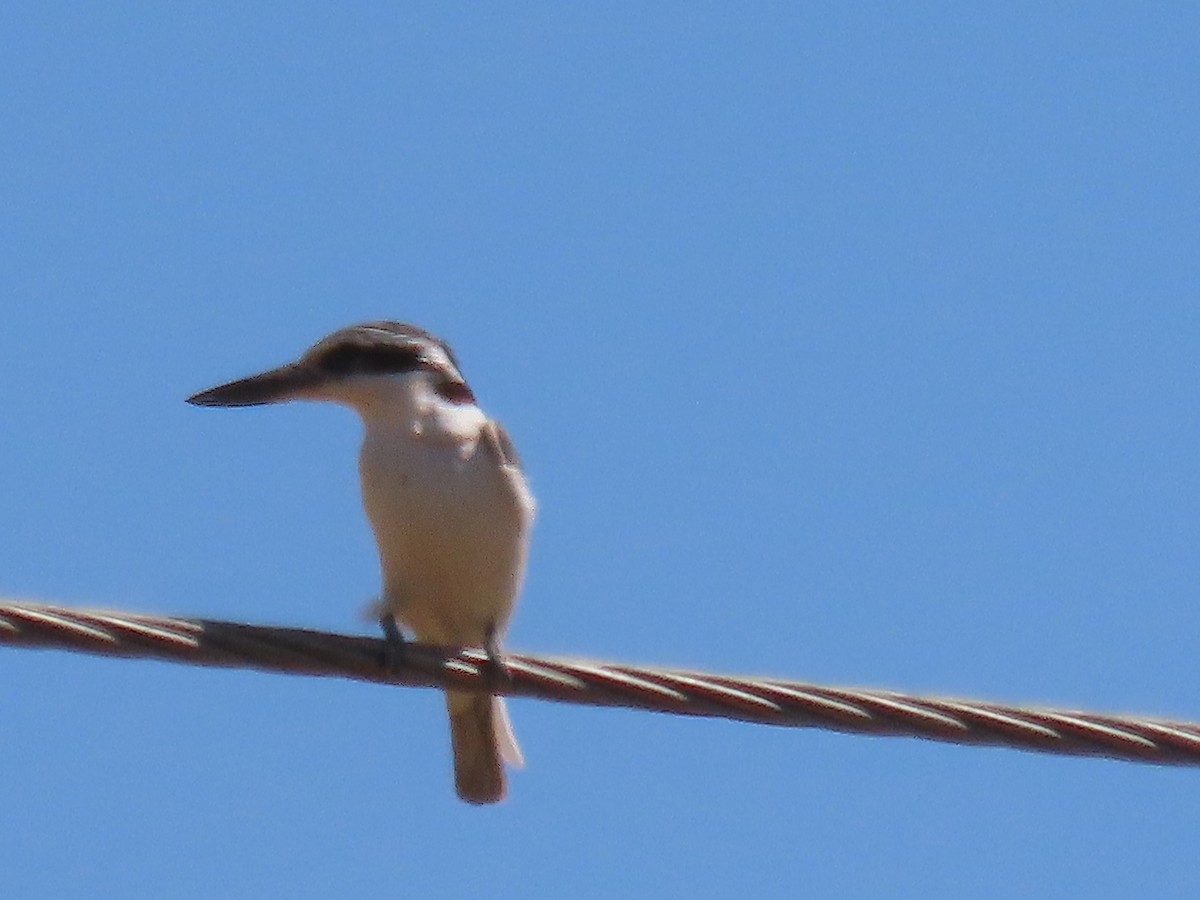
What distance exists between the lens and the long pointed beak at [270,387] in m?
8.27

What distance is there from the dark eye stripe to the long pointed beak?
0.07 metres

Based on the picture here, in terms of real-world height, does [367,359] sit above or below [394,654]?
above

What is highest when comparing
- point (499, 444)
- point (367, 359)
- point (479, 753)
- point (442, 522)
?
point (367, 359)

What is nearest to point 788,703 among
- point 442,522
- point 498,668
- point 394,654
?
point 498,668

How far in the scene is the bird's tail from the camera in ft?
28.1

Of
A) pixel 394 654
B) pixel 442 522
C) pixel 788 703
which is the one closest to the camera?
pixel 788 703

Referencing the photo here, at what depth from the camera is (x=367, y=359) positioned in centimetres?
826

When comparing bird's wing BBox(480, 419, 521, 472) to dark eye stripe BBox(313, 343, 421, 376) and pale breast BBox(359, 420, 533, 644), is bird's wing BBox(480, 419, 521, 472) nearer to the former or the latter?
pale breast BBox(359, 420, 533, 644)

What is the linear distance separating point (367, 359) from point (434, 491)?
0.74m

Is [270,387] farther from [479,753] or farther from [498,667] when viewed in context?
[498,667]

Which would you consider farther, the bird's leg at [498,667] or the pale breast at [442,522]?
the pale breast at [442,522]

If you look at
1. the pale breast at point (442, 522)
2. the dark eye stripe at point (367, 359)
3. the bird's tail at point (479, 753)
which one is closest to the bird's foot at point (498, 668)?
the pale breast at point (442, 522)

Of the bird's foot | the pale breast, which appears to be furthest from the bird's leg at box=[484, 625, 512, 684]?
the pale breast

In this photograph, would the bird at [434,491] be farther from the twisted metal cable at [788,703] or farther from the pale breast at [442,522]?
the twisted metal cable at [788,703]
